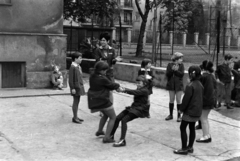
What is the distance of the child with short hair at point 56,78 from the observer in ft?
37.5

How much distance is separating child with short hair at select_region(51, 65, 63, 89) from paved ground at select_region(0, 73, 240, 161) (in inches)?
78.1

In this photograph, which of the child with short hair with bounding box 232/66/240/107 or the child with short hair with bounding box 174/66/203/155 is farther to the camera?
the child with short hair with bounding box 232/66/240/107

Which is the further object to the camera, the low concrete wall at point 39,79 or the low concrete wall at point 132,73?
the low concrete wall at point 132,73

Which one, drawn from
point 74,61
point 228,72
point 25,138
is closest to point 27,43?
point 74,61

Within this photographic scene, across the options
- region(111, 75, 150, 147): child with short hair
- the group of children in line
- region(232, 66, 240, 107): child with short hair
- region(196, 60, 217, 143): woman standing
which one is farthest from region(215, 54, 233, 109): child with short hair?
region(111, 75, 150, 147): child with short hair

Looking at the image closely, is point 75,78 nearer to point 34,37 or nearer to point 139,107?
point 139,107

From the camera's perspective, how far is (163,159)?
5.26 metres

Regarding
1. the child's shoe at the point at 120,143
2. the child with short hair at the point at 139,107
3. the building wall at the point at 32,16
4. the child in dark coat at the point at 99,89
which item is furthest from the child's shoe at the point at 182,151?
the building wall at the point at 32,16

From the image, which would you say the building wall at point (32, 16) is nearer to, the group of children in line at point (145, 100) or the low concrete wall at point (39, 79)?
the low concrete wall at point (39, 79)

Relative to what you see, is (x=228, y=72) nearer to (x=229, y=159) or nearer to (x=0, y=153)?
(x=229, y=159)

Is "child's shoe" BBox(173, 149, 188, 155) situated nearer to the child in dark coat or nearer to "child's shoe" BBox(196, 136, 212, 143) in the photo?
"child's shoe" BBox(196, 136, 212, 143)

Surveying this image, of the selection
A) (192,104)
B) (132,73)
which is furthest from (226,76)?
(132,73)

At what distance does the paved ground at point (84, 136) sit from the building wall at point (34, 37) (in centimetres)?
209

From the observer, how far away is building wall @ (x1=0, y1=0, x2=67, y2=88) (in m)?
10.9
